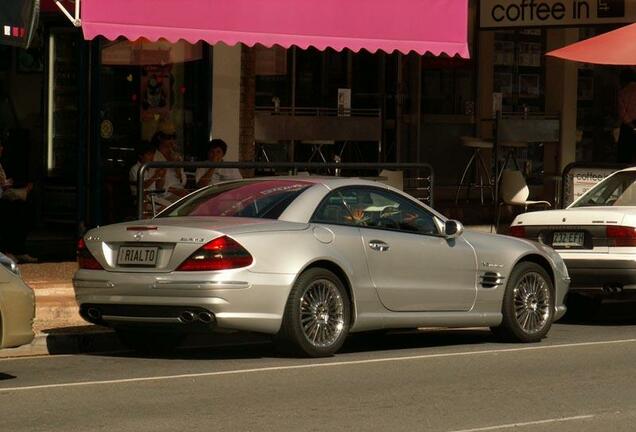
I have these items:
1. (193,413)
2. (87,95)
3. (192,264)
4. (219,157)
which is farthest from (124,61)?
(193,413)

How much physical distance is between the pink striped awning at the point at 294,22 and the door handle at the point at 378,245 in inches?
154

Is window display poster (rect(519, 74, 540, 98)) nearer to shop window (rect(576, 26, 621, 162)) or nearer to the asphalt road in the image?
shop window (rect(576, 26, 621, 162))

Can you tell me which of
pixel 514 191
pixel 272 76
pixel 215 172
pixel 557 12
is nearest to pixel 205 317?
pixel 215 172

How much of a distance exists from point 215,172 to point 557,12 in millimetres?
5927

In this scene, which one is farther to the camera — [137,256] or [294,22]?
[294,22]

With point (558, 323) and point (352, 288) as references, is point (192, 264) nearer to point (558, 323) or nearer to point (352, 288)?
point (352, 288)

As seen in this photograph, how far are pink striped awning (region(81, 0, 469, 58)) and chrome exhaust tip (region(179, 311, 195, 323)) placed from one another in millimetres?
4200

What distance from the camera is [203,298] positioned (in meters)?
11.2


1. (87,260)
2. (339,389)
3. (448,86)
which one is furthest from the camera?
(448,86)

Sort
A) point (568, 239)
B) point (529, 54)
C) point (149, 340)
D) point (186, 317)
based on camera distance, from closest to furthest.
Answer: point (186, 317) < point (149, 340) < point (568, 239) < point (529, 54)

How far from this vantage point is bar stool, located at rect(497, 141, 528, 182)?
22688 millimetres

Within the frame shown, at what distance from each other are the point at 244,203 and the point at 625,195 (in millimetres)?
5132

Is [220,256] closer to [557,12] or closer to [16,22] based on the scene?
[16,22]

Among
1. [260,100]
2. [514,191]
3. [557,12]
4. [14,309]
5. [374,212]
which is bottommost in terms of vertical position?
[14,309]
